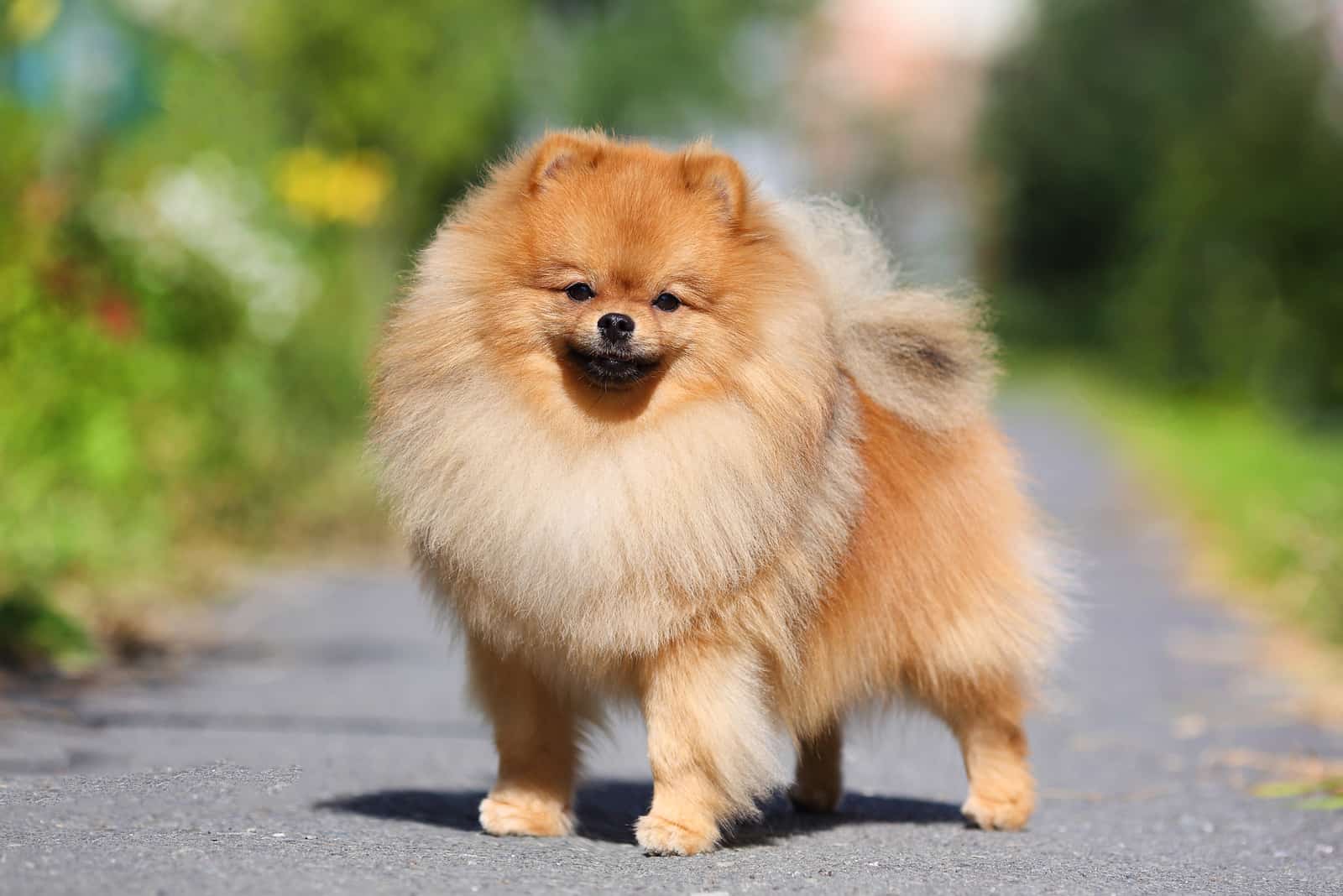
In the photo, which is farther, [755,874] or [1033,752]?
A: [1033,752]

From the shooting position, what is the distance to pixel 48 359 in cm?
741

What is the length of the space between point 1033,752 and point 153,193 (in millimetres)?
A: 6526

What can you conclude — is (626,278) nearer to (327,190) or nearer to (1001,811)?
(1001,811)

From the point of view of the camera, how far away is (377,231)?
1531 cm

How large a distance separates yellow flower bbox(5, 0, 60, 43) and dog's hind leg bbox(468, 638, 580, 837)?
375 centimetres

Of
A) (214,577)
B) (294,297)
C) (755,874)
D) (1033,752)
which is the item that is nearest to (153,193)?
(294,297)

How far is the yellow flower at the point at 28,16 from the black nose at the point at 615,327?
12.5 feet

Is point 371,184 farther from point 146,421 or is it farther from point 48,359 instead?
point 48,359

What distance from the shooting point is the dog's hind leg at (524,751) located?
4.28 metres

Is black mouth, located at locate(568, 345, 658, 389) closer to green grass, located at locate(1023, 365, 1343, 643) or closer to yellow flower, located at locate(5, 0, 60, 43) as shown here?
yellow flower, located at locate(5, 0, 60, 43)

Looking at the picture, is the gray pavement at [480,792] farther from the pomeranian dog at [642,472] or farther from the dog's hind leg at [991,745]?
the pomeranian dog at [642,472]

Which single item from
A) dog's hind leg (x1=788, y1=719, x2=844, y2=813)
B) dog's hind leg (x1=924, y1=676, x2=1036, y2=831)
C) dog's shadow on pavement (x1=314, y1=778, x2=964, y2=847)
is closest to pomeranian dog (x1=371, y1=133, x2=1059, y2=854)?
dog's shadow on pavement (x1=314, y1=778, x2=964, y2=847)

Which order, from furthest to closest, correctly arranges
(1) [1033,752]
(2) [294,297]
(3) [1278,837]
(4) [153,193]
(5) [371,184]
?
(5) [371,184]
(2) [294,297]
(4) [153,193]
(1) [1033,752]
(3) [1278,837]

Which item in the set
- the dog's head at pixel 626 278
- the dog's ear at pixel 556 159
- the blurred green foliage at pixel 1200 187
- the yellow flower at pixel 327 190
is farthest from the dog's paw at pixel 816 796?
the blurred green foliage at pixel 1200 187
